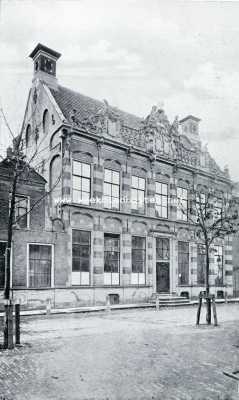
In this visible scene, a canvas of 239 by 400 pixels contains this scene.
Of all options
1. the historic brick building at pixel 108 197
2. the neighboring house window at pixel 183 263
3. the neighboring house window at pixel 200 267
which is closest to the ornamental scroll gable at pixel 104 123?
the historic brick building at pixel 108 197

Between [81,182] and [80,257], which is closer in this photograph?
[80,257]

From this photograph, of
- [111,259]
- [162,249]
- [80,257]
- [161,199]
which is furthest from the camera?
[161,199]

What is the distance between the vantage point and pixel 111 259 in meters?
20.5

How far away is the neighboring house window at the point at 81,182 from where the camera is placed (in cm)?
1945

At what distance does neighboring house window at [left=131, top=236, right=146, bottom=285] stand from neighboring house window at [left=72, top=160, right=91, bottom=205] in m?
4.18

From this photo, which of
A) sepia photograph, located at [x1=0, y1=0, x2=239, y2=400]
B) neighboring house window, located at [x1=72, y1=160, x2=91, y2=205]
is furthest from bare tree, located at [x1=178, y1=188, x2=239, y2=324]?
neighboring house window, located at [x1=72, y1=160, x2=91, y2=205]

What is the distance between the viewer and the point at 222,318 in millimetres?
15031

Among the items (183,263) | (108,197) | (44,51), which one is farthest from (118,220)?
(44,51)

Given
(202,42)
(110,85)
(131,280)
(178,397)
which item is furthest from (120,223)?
(178,397)

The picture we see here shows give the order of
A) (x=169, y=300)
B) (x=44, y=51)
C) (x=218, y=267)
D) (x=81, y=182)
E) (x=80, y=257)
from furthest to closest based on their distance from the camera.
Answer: (x=218, y=267) → (x=44, y=51) → (x=169, y=300) → (x=81, y=182) → (x=80, y=257)

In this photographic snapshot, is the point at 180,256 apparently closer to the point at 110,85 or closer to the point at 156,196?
the point at 156,196

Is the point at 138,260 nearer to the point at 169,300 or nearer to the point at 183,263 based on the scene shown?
the point at 169,300

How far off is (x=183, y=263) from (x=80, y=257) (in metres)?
8.28

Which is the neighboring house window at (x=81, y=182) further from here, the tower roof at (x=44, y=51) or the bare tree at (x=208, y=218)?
the tower roof at (x=44, y=51)
